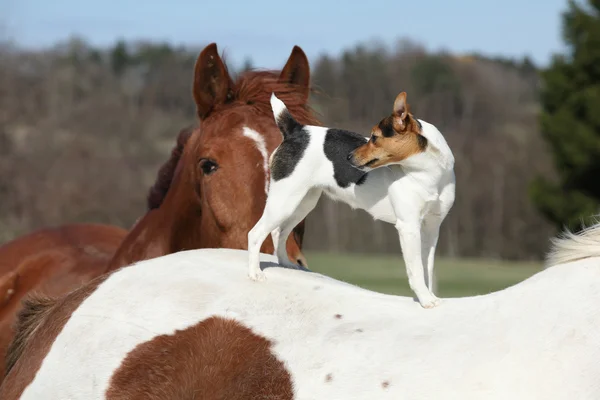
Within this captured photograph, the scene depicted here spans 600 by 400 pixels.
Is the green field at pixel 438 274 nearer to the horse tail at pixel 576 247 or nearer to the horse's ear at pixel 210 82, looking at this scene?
the horse's ear at pixel 210 82

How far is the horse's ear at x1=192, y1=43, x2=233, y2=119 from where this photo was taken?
15.7 feet

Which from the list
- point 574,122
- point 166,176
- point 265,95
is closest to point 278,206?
point 265,95

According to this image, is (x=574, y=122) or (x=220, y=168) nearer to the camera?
(x=220, y=168)

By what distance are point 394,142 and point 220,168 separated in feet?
5.01

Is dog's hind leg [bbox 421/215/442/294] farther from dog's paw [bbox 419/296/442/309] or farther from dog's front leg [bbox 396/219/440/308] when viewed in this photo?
dog's paw [bbox 419/296/442/309]

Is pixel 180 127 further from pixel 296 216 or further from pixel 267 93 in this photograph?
pixel 296 216

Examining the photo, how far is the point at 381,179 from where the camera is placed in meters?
3.27

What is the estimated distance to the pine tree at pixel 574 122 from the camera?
37.5 meters

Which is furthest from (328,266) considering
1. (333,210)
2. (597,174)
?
(333,210)

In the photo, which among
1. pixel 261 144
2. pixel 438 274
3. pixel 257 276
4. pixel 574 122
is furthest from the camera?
pixel 574 122

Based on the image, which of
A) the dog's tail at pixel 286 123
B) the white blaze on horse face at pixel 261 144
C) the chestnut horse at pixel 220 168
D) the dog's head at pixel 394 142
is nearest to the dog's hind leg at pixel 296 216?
the dog's tail at pixel 286 123

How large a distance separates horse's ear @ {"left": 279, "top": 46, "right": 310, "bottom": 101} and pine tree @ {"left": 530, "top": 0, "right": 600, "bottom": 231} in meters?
33.5

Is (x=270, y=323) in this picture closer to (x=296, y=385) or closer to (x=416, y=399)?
(x=296, y=385)

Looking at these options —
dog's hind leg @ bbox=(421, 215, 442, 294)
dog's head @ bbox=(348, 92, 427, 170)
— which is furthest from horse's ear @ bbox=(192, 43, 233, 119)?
dog's hind leg @ bbox=(421, 215, 442, 294)
